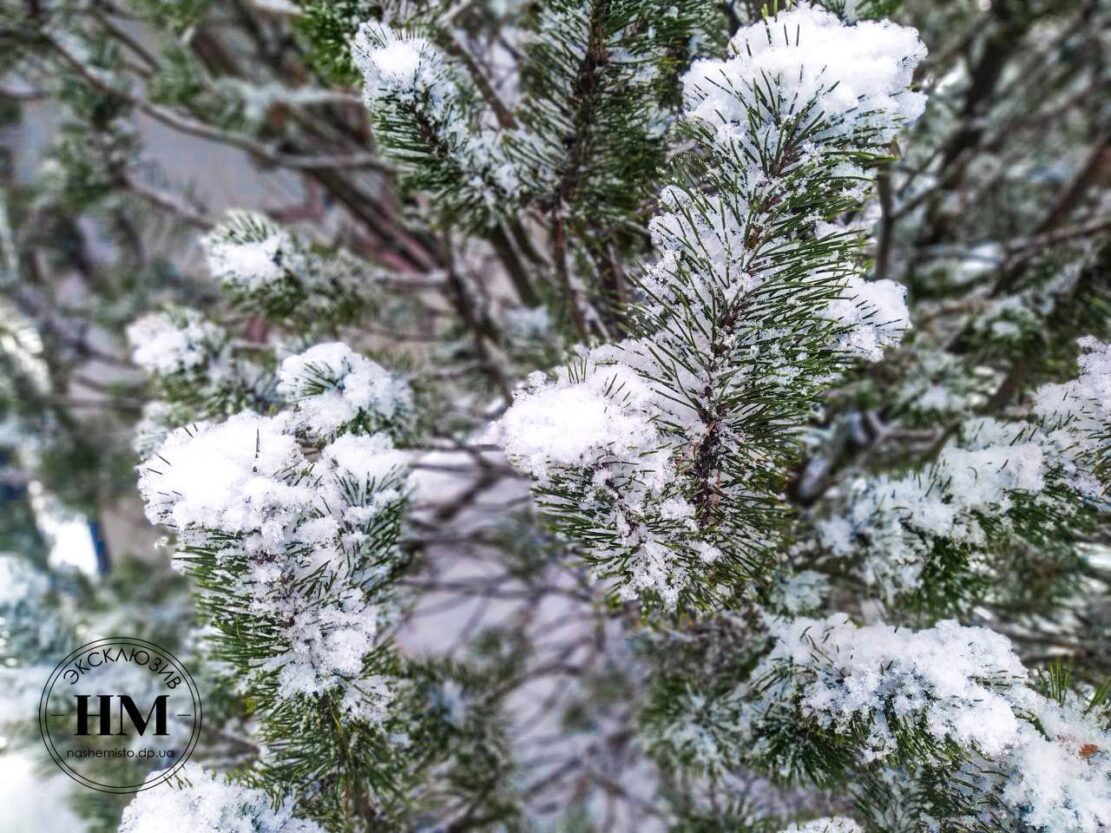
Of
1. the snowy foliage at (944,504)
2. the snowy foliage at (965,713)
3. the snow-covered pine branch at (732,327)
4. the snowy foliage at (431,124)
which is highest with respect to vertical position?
the snowy foliage at (431,124)

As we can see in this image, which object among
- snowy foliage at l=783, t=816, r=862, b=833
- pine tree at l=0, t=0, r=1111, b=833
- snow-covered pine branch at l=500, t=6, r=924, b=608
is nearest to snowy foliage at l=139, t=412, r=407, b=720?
pine tree at l=0, t=0, r=1111, b=833

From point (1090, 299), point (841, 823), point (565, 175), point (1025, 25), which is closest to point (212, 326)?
point (565, 175)

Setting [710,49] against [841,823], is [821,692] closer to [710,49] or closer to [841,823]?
[841,823]

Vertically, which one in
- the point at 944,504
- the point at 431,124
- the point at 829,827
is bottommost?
the point at 829,827

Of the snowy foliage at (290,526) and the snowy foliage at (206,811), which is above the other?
the snowy foliage at (290,526)

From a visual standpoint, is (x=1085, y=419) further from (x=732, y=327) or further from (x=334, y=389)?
(x=334, y=389)

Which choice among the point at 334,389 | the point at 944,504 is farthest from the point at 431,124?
the point at 944,504

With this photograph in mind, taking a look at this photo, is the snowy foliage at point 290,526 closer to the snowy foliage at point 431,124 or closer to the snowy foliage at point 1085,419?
the snowy foliage at point 431,124

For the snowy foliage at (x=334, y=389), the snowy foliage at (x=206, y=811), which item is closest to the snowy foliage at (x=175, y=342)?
the snowy foliage at (x=334, y=389)
